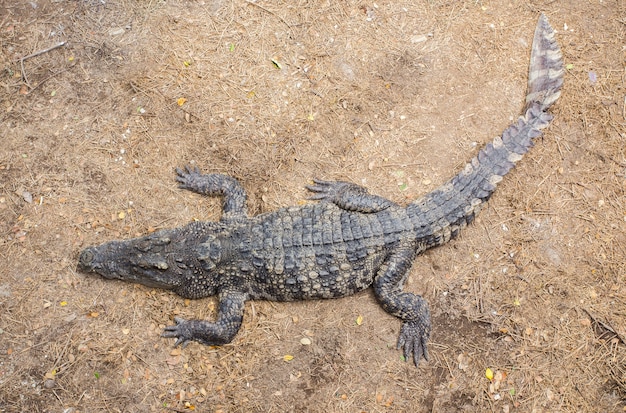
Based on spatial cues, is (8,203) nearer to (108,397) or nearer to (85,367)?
(85,367)

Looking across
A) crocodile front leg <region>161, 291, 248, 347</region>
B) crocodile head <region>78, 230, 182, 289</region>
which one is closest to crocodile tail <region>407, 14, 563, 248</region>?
crocodile front leg <region>161, 291, 248, 347</region>

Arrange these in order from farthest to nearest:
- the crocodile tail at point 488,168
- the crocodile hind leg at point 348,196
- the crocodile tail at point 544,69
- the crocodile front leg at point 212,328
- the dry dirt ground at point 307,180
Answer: the crocodile tail at point 544,69, the crocodile hind leg at point 348,196, the crocodile tail at point 488,168, the crocodile front leg at point 212,328, the dry dirt ground at point 307,180

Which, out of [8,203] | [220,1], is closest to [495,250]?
[220,1]

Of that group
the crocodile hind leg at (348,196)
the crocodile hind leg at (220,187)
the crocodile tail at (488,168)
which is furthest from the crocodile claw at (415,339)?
the crocodile hind leg at (220,187)

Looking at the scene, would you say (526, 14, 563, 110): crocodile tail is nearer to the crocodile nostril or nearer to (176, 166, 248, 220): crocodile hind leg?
(176, 166, 248, 220): crocodile hind leg

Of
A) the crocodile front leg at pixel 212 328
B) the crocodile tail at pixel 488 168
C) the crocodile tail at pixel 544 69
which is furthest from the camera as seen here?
the crocodile tail at pixel 544 69

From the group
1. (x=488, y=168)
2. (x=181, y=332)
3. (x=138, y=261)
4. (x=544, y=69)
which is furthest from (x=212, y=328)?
(x=544, y=69)

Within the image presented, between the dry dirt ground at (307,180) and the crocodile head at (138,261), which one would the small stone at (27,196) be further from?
the crocodile head at (138,261)
